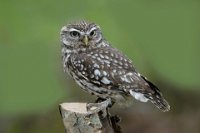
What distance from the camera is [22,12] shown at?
8250mm

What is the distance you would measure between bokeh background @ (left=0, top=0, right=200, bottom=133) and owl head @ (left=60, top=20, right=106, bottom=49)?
1.32 metres

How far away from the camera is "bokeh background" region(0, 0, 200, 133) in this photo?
26.1 feet

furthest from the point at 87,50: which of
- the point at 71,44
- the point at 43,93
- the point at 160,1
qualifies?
the point at 160,1

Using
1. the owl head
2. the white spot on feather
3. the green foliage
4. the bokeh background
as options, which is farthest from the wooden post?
the green foliage

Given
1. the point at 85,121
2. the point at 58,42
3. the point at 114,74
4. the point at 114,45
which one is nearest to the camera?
the point at 85,121

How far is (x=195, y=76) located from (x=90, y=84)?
221cm

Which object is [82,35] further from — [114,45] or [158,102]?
[114,45]

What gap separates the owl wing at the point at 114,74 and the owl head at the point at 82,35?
2.9 inches

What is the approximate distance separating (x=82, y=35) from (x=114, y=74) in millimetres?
381

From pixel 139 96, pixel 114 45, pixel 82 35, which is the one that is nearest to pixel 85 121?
pixel 139 96

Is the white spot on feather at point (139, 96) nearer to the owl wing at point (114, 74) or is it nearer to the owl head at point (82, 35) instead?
the owl wing at point (114, 74)

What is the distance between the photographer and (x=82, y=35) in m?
6.35

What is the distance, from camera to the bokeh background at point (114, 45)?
314 inches

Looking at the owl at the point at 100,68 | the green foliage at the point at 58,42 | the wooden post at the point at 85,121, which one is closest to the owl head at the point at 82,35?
the owl at the point at 100,68
